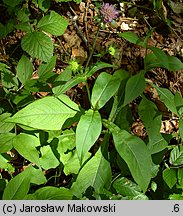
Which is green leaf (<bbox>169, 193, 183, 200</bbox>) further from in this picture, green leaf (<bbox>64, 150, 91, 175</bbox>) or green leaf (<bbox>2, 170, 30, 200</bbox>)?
green leaf (<bbox>2, 170, 30, 200</bbox>)

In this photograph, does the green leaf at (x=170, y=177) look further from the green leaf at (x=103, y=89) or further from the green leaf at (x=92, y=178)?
the green leaf at (x=103, y=89)

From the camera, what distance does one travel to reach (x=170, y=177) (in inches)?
68.5

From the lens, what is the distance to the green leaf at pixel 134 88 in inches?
62.2

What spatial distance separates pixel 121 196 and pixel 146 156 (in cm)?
23

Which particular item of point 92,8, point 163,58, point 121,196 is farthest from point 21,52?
point 121,196

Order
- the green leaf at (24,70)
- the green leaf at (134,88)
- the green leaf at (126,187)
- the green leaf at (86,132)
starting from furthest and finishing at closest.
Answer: the green leaf at (24,70) < the green leaf at (126,187) < the green leaf at (134,88) < the green leaf at (86,132)

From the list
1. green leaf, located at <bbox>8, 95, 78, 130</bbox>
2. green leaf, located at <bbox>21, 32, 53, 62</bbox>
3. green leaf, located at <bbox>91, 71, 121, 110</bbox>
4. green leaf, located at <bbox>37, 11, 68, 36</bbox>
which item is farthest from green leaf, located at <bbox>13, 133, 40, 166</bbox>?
green leaf, located at <bbox>37, 11, 68, 36</bbox>

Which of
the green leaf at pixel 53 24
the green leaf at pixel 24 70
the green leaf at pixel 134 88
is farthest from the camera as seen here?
the green leaf at pixel 53 24

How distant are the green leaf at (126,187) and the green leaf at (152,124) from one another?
0.58 feet

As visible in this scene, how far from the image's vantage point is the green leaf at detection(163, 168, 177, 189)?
5.63 ft

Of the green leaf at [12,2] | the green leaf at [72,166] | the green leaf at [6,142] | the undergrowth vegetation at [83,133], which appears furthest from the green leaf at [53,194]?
the green leaf at [12,2]

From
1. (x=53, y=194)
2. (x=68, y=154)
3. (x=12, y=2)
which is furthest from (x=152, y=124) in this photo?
(x=12, y=2)
